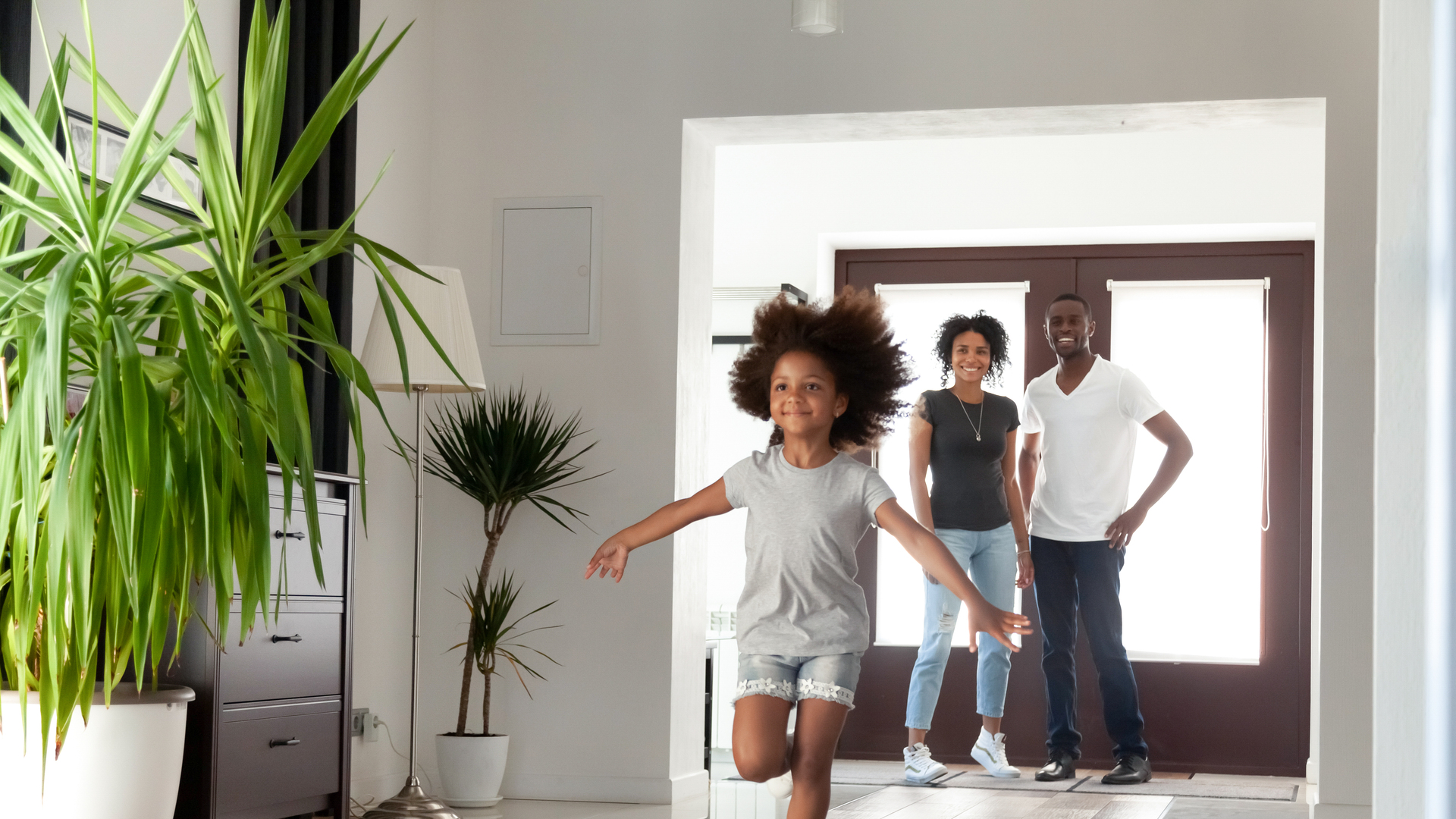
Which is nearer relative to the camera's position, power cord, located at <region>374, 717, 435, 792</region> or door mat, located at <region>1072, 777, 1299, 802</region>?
power cord, located at <region>374, 717, 435, 792</region>

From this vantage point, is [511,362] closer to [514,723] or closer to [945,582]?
[514,723]

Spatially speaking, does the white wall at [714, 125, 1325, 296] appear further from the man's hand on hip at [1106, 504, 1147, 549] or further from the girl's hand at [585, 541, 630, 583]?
the girl's hand at [585, 541, 630, 583]

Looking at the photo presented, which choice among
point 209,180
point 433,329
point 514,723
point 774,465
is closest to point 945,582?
point 774,465

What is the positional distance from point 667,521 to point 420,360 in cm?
122

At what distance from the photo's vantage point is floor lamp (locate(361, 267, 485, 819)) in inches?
155

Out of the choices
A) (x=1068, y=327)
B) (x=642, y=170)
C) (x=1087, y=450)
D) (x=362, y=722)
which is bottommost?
(x=362, y=722)

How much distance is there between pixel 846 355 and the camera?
3.18 m

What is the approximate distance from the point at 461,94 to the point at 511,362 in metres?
1.01

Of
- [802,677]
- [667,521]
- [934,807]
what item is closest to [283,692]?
[667,521]

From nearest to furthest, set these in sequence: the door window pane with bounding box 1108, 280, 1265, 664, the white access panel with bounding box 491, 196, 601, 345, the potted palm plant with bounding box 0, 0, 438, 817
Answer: the potted palm plant with bounding box 0, 0, 438, 817 → the white access panel with bounding box 491, 196, 601, 345 → the door window pane with bounding box 1108, 280, 1265, 664

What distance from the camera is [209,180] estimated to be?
2.43 metres

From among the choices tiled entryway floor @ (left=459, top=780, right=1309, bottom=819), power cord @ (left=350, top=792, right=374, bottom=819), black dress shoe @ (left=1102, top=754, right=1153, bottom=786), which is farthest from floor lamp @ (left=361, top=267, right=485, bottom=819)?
black dress shoe @ (left=1102, top=754, right=1153, bottom=786)

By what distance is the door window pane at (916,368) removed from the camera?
639 cm

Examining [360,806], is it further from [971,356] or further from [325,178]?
[971,356]
